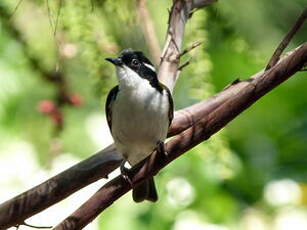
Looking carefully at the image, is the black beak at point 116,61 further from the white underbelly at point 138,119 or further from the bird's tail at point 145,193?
the bird's tail at point 145,193

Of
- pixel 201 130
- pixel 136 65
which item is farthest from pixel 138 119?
pixel 201 130

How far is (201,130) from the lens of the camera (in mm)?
1595

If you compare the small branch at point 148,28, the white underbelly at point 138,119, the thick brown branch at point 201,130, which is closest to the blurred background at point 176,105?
the small branch at point 148,28

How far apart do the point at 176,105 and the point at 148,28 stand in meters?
0.85

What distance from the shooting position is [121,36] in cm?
212

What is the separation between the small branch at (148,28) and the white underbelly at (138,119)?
153mm

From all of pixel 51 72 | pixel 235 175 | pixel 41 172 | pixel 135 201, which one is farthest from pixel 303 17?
pixel 235 175

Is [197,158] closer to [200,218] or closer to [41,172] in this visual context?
[200,218]

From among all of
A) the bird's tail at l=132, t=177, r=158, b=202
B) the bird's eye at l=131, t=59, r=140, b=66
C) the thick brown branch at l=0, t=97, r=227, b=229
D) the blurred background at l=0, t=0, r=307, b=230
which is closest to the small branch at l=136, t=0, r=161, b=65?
the blurred background at l=0, t=0, r=307, b=230

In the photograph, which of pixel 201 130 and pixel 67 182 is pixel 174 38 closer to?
pixel 67 182

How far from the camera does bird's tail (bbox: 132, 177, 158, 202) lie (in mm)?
2579

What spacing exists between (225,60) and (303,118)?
43cm

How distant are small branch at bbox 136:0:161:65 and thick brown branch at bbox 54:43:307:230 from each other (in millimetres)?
487

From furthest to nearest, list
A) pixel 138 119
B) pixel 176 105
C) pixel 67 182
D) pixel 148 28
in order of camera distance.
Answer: pixel 176 105, pixel 138 119, pixel 148 28, pixel 67 182
